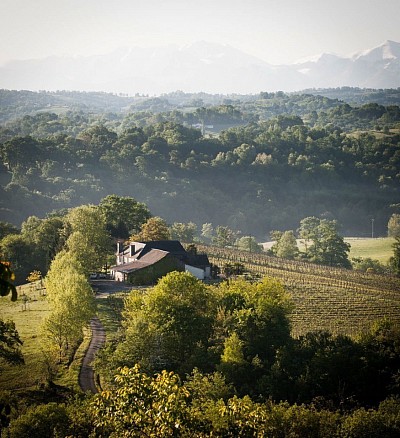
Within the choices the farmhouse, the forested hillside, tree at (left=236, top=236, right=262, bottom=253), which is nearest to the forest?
tree at (left=236, top=236, right=262, bottom=253)

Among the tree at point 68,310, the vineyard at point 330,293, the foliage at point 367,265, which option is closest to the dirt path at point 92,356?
the tree at point 68,310

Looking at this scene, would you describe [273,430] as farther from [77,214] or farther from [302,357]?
[77,214]

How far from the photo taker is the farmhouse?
48.5 meters

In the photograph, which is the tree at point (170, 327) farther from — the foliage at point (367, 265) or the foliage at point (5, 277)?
the foliage at point (367, 265)

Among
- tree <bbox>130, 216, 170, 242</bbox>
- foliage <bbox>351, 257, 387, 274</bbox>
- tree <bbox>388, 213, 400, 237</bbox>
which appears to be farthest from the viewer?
tree <bbox>388, 213, 400, 237</bbox>

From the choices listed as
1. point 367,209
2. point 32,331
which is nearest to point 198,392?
point 32,331

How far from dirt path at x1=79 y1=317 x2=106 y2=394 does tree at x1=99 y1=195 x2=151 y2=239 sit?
23.1m

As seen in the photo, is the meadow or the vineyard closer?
the meadow

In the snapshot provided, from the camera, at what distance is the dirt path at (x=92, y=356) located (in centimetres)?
2936

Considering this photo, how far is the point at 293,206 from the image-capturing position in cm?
13162

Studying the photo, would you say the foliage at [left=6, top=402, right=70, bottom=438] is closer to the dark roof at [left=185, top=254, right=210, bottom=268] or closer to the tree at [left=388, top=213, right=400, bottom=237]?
the dark roof at [left=185, top=254, right=210, bottom=268]

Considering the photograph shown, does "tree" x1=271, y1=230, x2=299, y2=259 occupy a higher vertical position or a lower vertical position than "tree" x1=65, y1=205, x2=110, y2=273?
lower

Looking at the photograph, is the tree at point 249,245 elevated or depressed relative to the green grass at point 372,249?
elevated

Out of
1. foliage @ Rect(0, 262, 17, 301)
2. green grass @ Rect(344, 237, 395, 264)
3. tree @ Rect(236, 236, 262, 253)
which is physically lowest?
green grass @ Rect(344, 237, 395, 264)
